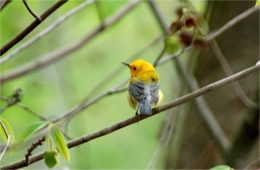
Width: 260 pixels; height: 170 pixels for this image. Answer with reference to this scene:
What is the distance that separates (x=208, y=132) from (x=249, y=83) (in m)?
0.60

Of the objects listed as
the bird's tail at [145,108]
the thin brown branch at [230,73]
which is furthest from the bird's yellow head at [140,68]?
the bird's tail at [145,108]

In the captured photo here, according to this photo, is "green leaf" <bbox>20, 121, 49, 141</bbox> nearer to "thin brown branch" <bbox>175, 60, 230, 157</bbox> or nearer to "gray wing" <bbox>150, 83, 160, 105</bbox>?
"gray wing" <bbox>150, 83, 160, 105</bbox>

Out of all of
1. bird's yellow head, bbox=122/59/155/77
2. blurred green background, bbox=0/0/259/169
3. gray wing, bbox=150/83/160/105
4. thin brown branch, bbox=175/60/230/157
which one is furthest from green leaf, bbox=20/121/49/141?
thin brown branch, bbox=175/60/230/157

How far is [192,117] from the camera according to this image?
5.22 meters

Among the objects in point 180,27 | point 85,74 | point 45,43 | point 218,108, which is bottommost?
point 218,108

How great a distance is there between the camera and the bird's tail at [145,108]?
114 inches

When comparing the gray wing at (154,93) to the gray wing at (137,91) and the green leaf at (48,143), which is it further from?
the green leaf at (48,143)

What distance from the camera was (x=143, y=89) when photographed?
357 centimetres

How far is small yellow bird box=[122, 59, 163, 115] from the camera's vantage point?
3.19 m

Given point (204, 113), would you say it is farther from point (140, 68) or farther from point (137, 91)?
point (137, 91)

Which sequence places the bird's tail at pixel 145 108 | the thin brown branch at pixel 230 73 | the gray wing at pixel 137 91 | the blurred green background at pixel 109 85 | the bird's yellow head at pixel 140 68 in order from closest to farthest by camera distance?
1. the bird's tail at pixel 145 108
2. the gray wing at pixel 137 91
3. the bird's yellow head at pixel 140 68
4. the thin brown branch at pixel 230 73
5. the blurred green background at pixel 109 85

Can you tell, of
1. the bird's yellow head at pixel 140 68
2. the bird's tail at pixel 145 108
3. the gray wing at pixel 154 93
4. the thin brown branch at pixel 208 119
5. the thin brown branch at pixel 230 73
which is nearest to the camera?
the bird's tail at pixel 145 108

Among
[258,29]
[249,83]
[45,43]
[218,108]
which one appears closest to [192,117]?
[218,108]

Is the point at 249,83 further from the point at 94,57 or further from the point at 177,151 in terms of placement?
the point at 94,57
